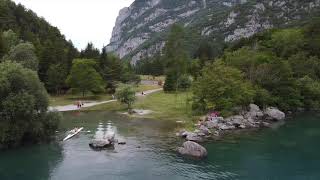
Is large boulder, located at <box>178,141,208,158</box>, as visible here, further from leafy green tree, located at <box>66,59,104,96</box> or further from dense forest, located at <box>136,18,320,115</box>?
leafy green tree, located at <box>66,59,104,96</box>

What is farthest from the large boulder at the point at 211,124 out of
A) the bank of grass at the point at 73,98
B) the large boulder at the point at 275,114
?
the bank of grass at the point at 73,98

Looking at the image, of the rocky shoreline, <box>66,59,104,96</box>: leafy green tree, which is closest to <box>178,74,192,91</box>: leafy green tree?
<box>66,59,104,96</box>: leafy green tree

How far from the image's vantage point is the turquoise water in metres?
46.9

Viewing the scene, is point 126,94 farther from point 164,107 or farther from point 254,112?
point 254,112

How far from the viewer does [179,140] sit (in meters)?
62.5

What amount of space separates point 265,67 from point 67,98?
5399 cm

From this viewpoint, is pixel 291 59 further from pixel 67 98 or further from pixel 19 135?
pixel 19 135

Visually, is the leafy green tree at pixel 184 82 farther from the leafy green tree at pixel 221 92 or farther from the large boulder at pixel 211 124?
the large boulder at pixel 211 124

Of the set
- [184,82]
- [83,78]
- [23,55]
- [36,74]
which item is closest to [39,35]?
[83,78]

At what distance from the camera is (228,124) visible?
7538cm

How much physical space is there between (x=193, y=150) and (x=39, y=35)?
125 metres


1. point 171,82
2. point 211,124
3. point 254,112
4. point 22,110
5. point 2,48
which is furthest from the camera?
point 171,82

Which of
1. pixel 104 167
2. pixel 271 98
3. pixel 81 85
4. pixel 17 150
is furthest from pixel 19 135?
pixel 271 98

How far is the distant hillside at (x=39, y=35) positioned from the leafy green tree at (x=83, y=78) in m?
9.57
